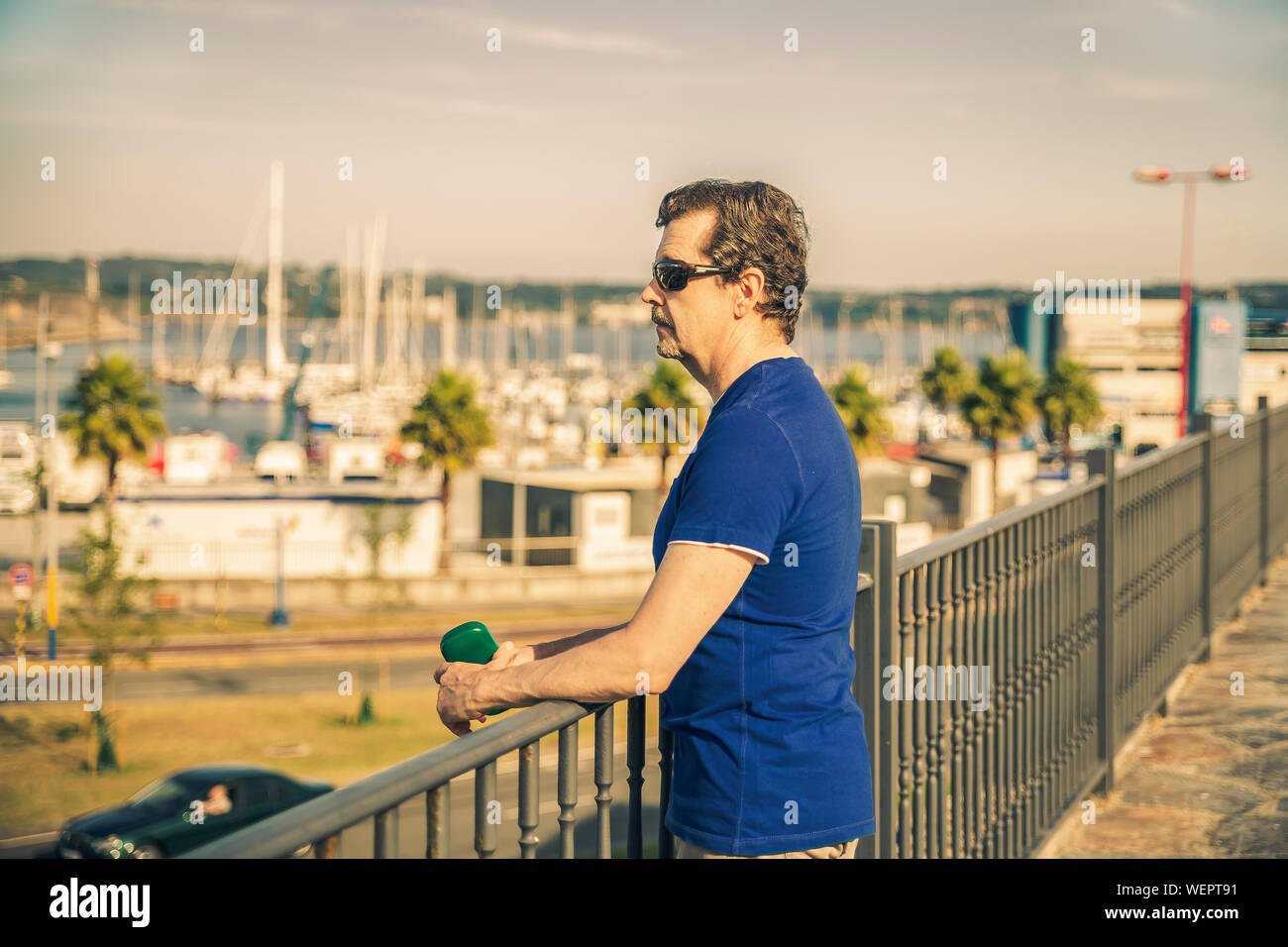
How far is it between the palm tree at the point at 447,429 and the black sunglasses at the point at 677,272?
165 feet

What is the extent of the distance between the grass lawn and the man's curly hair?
1039 inches

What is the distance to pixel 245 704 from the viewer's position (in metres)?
35.1

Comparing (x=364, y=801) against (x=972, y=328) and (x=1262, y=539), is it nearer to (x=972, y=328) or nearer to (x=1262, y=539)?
(x=1262, y=539)

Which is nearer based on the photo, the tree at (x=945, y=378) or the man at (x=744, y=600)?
the man at (x=744, y=600)

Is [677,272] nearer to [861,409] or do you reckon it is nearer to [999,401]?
[861,409]

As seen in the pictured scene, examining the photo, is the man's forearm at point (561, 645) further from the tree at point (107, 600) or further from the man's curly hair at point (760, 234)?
the tree at point (107, 600)

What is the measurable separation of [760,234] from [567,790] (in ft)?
3.42

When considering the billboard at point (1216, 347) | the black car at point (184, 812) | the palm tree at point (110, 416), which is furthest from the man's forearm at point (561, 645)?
the billboard at point (1216, 347)

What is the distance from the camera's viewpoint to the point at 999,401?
6247 cm

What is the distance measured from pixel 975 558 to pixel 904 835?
0.87 metres

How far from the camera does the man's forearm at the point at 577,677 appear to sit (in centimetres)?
207

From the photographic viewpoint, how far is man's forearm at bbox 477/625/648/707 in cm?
207

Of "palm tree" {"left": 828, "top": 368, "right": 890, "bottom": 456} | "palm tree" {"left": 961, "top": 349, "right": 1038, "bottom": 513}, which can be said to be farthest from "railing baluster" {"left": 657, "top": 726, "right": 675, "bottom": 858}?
"palm tree" {"left": 961, "top": 349, "right": 1038, "bottom": 513}

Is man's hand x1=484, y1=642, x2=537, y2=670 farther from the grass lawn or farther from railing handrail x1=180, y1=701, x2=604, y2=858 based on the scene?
the grass lawn
